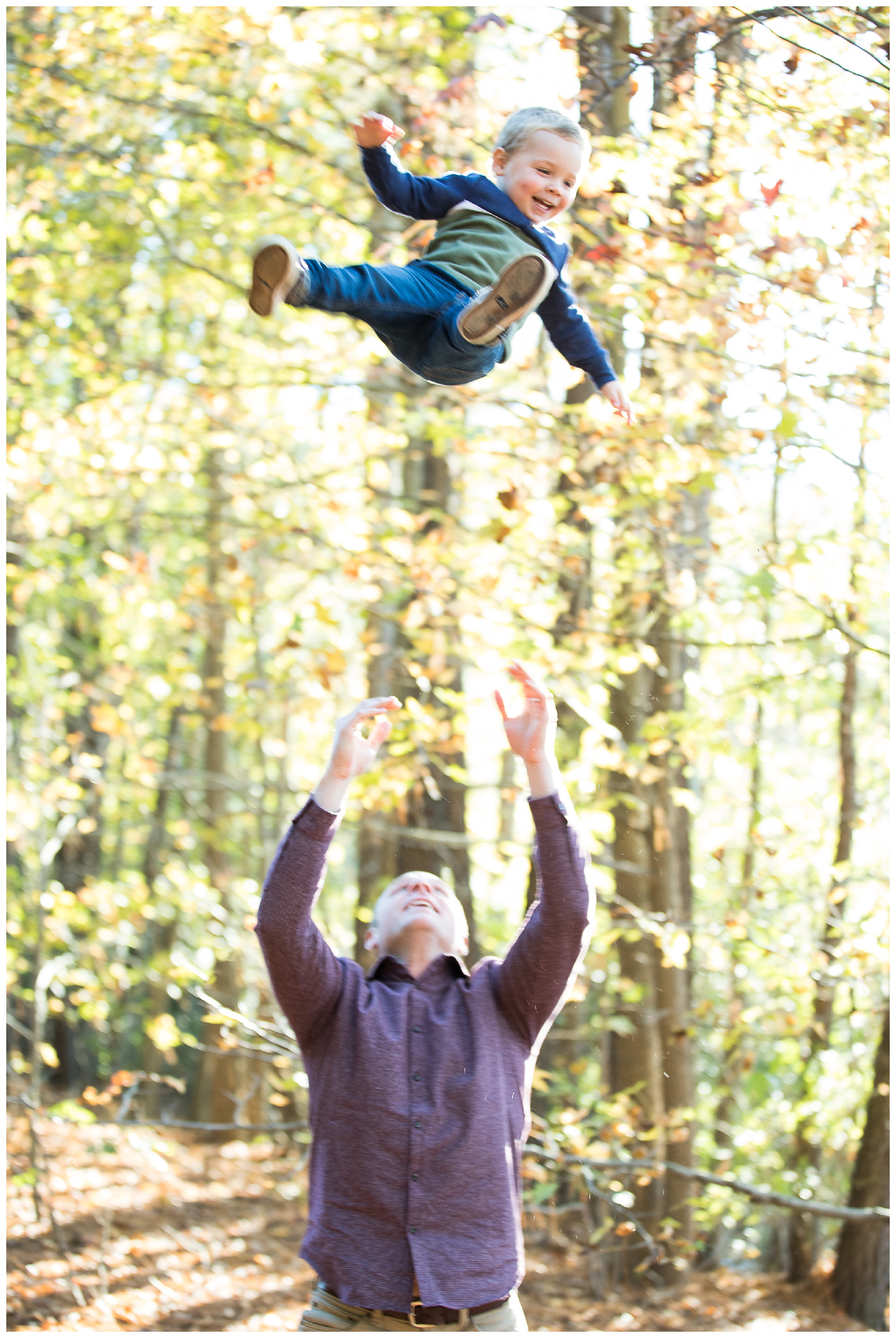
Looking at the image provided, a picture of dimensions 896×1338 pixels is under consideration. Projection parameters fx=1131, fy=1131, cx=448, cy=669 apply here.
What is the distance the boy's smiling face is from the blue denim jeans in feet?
0.60

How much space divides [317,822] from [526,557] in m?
2.06

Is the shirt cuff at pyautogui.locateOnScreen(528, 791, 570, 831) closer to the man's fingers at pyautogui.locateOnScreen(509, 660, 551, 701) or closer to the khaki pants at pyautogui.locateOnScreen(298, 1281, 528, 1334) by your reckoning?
the man's fingers at pyautogui.locateOnScreen(509, 660, 551, 701)

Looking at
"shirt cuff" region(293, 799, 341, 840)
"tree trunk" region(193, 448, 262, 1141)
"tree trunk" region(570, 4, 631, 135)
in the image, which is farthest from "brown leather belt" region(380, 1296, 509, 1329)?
"tree trunk" region(193, 448, 262, 1141)

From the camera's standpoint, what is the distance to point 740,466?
3.51 meters

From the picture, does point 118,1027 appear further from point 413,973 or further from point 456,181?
point 456,181

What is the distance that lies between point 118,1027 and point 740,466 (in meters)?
6.22

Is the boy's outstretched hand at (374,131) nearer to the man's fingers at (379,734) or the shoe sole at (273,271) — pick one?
the shoe sole at (273,271)

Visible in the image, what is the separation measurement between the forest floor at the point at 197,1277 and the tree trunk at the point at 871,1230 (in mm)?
99

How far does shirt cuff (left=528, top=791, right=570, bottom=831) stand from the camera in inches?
63.9

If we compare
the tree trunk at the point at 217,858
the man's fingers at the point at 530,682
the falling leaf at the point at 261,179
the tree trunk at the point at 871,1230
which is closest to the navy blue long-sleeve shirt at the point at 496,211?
the man's fingers at the point at 530,682

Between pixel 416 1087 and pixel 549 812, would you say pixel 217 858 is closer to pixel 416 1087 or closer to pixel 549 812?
pixel 416 1087

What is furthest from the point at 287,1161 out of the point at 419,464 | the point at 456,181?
the point at 456,181

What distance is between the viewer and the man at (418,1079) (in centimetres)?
154

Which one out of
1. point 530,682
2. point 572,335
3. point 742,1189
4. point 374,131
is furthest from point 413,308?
point 742,1189
